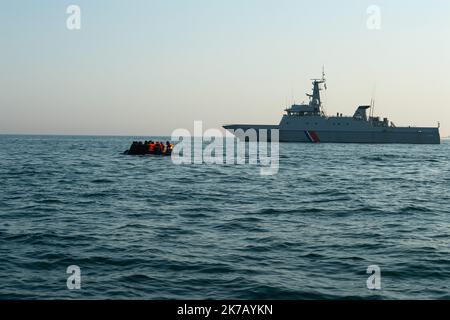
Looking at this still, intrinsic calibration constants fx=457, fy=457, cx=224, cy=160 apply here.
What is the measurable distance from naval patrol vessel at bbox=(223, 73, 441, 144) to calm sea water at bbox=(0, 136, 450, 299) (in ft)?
271

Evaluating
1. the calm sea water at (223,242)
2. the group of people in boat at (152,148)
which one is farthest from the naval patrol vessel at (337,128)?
Result: the calm sea water at (223,242)

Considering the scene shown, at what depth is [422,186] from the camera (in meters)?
29.8

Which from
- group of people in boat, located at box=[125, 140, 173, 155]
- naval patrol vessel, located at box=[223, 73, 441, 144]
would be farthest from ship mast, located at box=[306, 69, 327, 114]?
group of people in boat, located at box=[125, 140, 173, 155]

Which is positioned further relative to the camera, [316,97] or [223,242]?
[316,97]

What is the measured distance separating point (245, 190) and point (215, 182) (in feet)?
16.9

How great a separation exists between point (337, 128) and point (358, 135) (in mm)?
5618

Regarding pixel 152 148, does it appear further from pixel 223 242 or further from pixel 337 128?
pixel 337 128

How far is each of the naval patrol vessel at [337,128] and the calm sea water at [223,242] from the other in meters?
82.6

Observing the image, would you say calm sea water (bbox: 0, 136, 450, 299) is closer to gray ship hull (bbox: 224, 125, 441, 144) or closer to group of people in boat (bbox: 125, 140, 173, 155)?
group of people in boat (bbox: 125, 140, 173, 155)

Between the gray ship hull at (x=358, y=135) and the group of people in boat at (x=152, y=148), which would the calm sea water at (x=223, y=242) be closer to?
the group of people in boat at (x=152, y=148)

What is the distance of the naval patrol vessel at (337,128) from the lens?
10794cm

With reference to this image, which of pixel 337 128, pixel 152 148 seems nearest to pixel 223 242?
pixel 152 148

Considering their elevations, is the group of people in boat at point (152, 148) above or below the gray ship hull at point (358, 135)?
below

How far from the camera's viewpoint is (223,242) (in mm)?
13422
